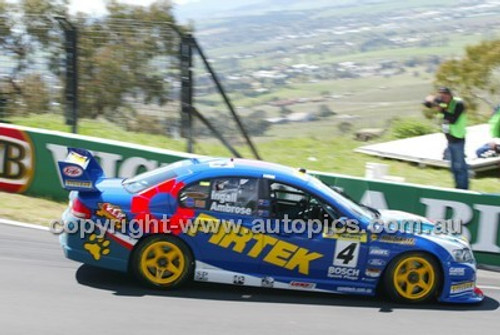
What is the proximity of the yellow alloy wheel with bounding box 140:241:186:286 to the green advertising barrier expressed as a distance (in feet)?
11.9

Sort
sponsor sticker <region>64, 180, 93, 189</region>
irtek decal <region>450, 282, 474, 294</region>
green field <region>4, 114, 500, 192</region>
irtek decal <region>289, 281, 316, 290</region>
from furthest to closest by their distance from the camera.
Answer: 1. green field <region>4, 114, 500, 192</region>
2. irtek decal <region>450, 282, 474, 294</region>
3. irtek decal <region>289, 281, 316, 290</region>
4. sponsor sticker <region>64, 180, 93, 189</region>

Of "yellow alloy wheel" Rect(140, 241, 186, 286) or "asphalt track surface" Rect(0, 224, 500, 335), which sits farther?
"yellow alloy wheel" Rect(140, 241, 186, 286)

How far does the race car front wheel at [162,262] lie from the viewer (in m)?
8.49

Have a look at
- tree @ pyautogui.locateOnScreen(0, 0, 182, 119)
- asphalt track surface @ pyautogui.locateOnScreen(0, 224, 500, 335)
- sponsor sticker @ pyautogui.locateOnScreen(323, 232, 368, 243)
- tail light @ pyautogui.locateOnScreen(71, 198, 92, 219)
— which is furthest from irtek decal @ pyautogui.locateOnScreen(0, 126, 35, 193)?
sponsor sticker @ pyautogui.locateOnScreen(323, 232, 368, 243)

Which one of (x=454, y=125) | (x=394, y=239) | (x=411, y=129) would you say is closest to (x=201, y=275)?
(x=394, y=239)

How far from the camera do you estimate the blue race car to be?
27.9ft

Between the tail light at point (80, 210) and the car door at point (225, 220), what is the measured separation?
0.96 meters

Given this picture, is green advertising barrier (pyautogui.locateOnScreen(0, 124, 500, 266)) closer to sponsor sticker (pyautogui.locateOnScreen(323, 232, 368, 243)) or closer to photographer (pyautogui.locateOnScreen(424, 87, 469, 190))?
photographer (pyautogui.locateOnScreen(424, 87, 469, 190))

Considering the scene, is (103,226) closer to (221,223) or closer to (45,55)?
(221,223)

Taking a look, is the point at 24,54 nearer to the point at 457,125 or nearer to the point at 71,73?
the point at 71,73

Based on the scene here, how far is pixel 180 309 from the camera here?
7969 mm

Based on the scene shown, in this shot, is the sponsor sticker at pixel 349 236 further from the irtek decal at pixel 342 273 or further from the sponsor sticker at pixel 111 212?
the sponsor sticker at pixel 111 212

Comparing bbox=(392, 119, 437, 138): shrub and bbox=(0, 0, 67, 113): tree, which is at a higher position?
bbox=(0, 0, 67, 113): tree

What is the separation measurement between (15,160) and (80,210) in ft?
14.1
